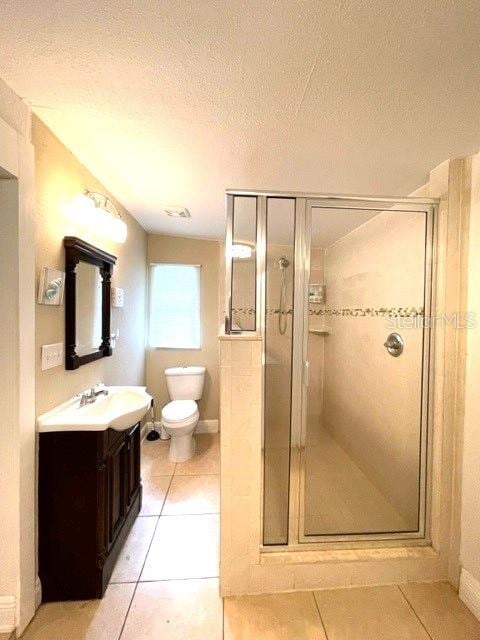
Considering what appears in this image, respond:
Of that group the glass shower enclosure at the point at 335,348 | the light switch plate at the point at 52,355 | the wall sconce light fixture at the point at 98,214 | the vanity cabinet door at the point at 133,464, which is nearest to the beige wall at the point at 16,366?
the light switch plate at the point at 52,355

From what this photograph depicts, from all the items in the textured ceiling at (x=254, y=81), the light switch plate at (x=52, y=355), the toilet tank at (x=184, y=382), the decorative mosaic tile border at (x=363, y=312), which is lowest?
the toilet tank at (x=184, y=382)

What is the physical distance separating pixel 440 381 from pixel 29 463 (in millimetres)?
2057

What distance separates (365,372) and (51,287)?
84.8 inches

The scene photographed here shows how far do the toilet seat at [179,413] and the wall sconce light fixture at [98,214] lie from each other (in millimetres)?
1539

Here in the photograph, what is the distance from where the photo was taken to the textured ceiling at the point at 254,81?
812 millimetres

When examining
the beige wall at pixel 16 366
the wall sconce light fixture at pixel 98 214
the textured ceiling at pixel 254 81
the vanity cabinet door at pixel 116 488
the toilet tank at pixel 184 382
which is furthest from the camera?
the toilet tank at pixel 184 382

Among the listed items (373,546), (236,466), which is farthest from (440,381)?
(236,466)

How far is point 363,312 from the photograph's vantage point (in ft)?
6.71

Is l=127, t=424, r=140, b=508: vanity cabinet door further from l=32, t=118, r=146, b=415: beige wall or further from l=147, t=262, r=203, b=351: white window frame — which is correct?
l=147, t=262, r=203, b=351: white window frame

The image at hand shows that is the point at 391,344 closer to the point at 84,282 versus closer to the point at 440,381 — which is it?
the point at 440,381

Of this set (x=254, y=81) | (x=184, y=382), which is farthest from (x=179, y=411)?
(x=254, y=81)

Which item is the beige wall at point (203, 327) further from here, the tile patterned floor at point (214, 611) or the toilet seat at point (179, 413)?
the tile patterned floor at point (214, 611)

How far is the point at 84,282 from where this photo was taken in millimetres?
1746

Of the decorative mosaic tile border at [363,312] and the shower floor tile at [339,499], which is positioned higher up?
the decorative mosaic tile border at [363,312]
